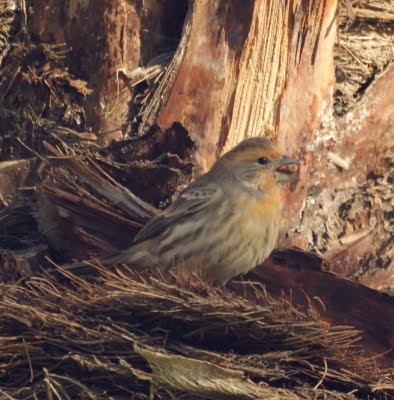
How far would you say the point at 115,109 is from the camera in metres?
9.65

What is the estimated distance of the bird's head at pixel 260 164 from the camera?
9.32m

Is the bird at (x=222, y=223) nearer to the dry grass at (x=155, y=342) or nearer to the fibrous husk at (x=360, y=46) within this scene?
the dry grass at (x=155, y=342)

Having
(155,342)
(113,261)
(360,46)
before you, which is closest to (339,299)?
(155,342)

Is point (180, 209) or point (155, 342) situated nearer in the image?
point (155, 342)

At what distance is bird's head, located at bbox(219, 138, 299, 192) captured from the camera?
9.32 meters

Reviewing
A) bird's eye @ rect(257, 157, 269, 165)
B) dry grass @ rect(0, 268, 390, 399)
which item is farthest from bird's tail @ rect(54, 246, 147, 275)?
bird's eye @ rect(257, 157, 269, 165)

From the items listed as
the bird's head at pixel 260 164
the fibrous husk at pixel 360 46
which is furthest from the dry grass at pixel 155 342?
the fibrous husk at pixel 360 46

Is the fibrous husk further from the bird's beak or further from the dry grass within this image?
the dry grass

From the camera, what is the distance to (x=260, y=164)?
372 inches

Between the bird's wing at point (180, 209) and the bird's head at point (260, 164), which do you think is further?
the bird's head at point (260, 164)

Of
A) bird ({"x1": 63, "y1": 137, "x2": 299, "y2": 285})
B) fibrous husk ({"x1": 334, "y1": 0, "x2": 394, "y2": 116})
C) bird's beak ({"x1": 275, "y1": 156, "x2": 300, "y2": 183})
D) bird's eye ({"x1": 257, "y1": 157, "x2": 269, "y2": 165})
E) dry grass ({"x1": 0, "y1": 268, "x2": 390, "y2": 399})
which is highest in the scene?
fibrous husk ({"x1": 334, "y1": 0, "x2": 394, "y2": 116})

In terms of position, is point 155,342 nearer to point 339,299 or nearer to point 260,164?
point 339,299

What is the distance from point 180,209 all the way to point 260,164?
2.46 ft

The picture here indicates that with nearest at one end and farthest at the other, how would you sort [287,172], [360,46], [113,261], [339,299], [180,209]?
[339,299] → [113,261] → [180,209] → [287,172] → [360,46]
